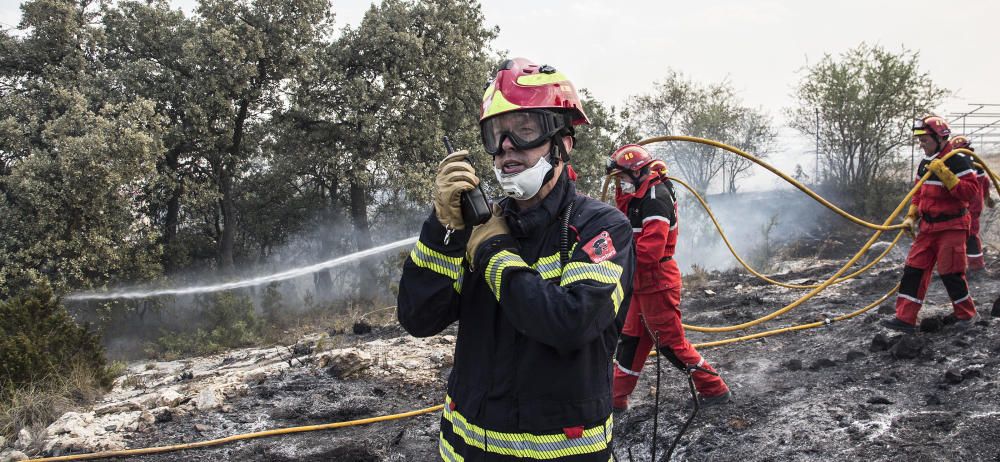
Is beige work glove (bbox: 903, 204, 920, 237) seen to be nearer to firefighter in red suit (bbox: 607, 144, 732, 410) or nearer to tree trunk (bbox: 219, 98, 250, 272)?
firefighter in red suit (bbox: 607, 144, 732, 410)

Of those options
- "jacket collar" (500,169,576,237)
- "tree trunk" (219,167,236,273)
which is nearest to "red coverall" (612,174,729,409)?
"jacket collar" (500,169,576,237)

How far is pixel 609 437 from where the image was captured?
2129 millimetres

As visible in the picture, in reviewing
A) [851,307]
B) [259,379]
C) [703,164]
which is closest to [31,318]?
[259,379]

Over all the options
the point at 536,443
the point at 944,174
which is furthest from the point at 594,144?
the point at 536,443

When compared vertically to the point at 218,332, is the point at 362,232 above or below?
above

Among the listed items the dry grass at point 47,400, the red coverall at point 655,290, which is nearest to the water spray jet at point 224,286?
the dry grass at point 47,400

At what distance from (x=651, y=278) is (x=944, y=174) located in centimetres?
314

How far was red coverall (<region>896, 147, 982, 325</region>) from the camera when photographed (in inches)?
231

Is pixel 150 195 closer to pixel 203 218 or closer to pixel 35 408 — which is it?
pixel 203 218

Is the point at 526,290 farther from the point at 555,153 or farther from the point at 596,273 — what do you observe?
the point at 555,153

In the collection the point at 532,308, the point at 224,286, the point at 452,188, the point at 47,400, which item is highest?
the point at 452,188

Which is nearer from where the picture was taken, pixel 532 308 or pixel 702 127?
pixel 532 308

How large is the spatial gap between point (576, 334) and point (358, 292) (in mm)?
16034

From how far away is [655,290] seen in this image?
15.6ft
